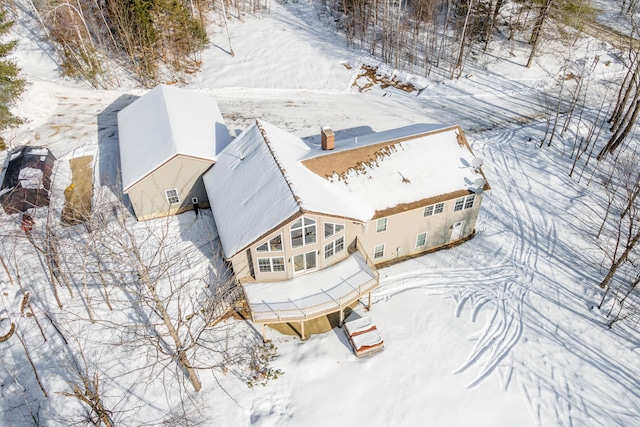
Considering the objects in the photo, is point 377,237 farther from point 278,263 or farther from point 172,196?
point 172,196

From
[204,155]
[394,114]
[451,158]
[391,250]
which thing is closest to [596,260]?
[451,158]

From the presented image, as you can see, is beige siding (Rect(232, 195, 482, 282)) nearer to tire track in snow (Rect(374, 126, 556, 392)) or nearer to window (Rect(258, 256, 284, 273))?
window (Rect(258, 256, 284, 273))

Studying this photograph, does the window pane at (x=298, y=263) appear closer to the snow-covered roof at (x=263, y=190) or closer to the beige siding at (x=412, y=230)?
the snow-covered roof at (x=263, y=190)

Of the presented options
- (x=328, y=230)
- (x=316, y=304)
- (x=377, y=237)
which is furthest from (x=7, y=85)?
(x=377, y=237)

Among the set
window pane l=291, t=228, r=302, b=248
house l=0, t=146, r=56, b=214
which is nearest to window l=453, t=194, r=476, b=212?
window pane l=291, t=228, r=302, b=248

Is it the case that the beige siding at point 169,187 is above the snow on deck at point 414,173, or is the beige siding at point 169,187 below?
below

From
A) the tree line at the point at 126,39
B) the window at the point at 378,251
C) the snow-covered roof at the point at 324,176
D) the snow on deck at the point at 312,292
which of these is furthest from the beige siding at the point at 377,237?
the tree line at the point at 126,39
